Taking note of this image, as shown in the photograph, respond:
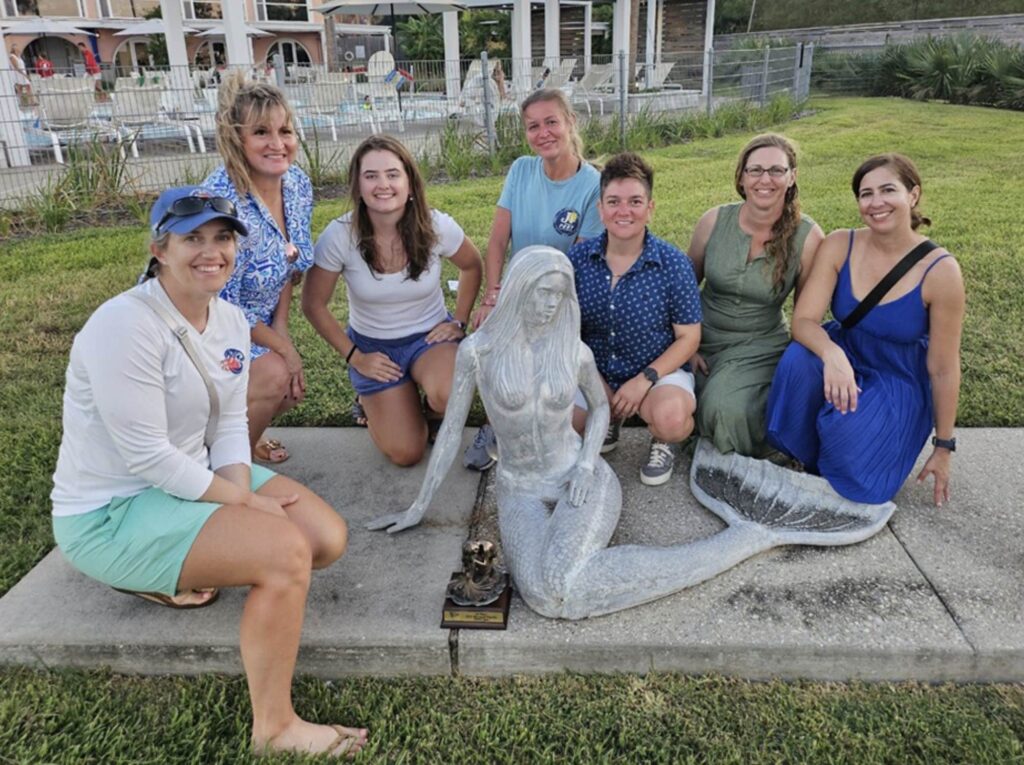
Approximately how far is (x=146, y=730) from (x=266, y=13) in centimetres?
3063

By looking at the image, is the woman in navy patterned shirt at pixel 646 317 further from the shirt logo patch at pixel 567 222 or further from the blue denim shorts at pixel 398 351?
the blue denim shorts at pixel 398 351

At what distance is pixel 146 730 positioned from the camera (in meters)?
2.45

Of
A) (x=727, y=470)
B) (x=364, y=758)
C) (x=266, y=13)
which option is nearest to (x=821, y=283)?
(x=727, y=470)

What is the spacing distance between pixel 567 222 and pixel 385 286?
38.1 inches

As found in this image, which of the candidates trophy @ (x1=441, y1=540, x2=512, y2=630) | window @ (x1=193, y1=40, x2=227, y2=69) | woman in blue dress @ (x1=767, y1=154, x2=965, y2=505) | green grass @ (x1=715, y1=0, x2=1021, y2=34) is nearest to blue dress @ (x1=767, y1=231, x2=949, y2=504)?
woman in blue dress @ (x1=767, y1=154, x2=965, y2=505)

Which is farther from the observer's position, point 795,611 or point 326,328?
point 326,328

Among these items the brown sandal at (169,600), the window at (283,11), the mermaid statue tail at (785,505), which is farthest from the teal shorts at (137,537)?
the window at (283,11)

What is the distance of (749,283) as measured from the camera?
3.57 m

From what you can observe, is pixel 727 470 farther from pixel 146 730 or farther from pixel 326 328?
pixel 146 730

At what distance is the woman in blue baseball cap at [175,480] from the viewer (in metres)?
2.27

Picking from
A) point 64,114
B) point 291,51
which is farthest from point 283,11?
point 64,114

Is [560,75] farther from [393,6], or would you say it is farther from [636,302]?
[636,302]

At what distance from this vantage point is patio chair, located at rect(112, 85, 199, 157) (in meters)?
11.1

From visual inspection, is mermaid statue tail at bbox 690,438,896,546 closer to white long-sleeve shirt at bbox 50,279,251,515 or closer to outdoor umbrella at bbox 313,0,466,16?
white long-sleeve shirt at bbox 50,279,251,515
